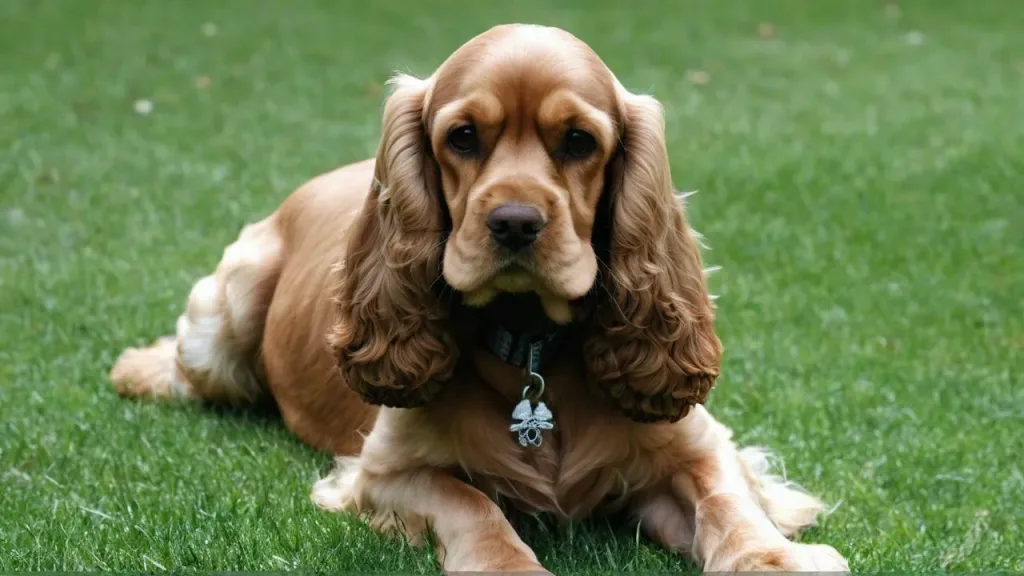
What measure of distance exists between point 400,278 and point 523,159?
1.62ft

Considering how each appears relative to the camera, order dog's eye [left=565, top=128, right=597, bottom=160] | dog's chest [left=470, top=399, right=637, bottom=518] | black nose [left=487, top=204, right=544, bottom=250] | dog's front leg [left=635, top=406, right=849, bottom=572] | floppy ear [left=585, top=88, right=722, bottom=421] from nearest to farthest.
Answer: black nose [left=487, top=204, right=544, bottom=250] < dog's front leg [left=635, top=406, right=849, bottom=572] < dog's eye [left=565, top=128, right=597, bottom=160] < floppy ear [left=585, top=88, right=722, bottom=421] < dog's chest [left=470, top=399, right=637, bottom=518]

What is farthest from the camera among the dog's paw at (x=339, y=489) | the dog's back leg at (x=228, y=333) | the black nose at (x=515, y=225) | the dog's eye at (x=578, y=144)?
the dog's back leg at (x=228, y=333)

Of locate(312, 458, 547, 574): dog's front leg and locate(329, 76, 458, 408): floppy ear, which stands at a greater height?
locate(329, 76, 458, 408): floppy ear

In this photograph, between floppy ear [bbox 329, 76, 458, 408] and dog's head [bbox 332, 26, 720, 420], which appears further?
floppy ear [bbox 329, 76, 458, 408]

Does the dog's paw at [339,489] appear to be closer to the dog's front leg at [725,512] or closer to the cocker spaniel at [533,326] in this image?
the cocker spaniel at [533,326]

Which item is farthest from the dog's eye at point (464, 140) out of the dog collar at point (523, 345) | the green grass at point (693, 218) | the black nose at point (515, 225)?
the green grass at point (693, 218)

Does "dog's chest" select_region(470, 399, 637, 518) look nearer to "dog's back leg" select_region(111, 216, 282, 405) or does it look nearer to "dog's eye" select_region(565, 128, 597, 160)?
"dog's eye" select_region(565, 128, 597, 160)

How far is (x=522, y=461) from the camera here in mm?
3561

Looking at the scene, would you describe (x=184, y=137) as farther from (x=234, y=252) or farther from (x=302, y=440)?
(x=302, y=440)

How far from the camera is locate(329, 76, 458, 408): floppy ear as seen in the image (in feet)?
11.1

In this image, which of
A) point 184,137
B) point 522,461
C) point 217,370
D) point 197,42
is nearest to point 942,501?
point 522,461

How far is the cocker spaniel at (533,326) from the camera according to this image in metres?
3.16

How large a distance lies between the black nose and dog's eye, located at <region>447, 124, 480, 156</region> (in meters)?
0.28

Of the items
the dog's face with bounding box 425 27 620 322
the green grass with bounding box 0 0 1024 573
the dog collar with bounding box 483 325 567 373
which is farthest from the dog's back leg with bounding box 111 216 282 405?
the dog's face with bounding box 425 27 620 322
